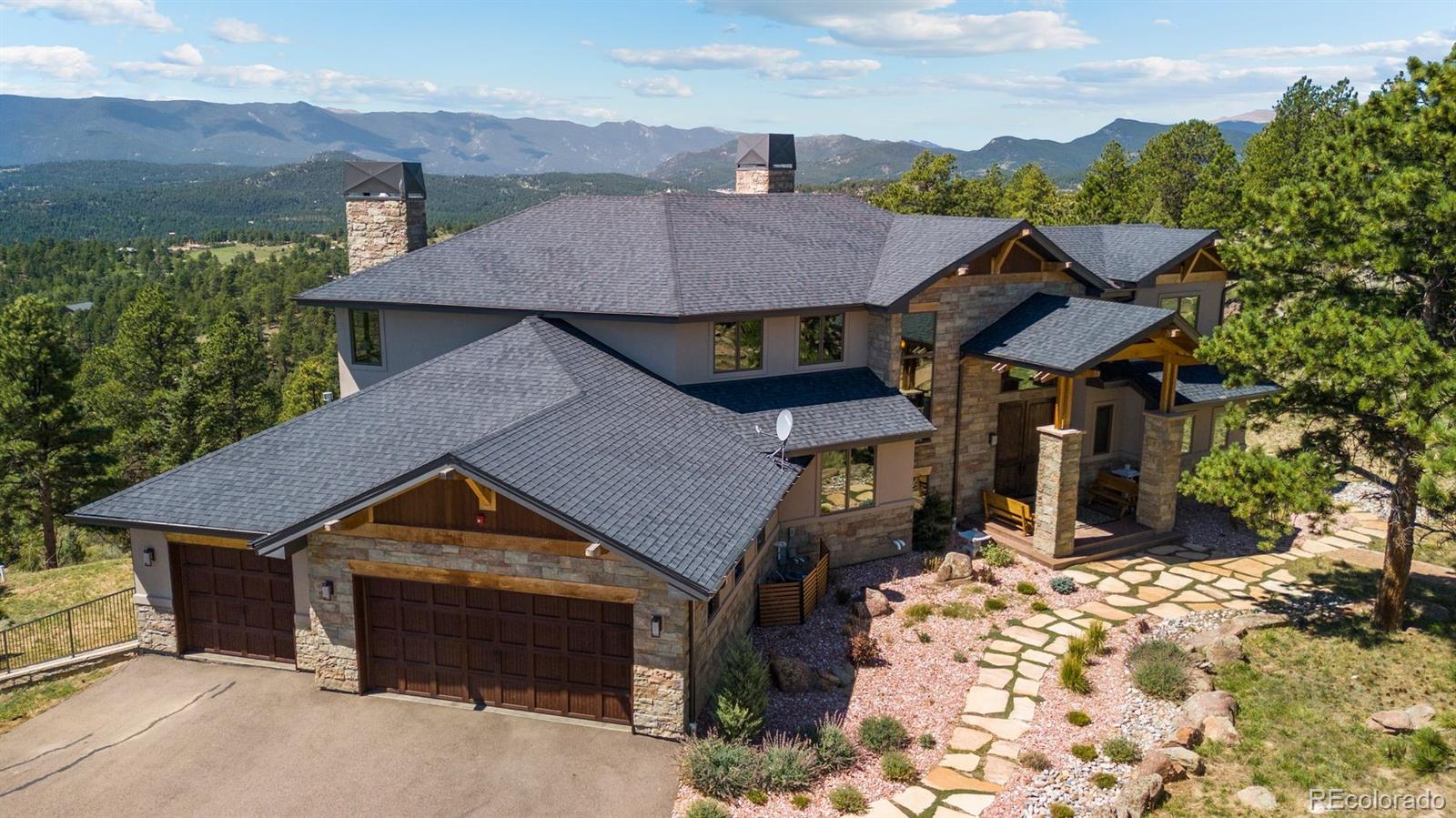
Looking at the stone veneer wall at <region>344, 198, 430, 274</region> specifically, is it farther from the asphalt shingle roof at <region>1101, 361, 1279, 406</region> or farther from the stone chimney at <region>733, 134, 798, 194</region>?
the asphalt shingle roof at <region>1101, 361, 1279, 406</region>

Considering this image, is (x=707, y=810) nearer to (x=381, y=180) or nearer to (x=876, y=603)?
(x=876, y=603)

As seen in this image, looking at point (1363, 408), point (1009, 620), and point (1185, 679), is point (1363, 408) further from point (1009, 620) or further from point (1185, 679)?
point (1009, 620)

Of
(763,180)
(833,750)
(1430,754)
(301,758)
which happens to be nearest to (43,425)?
(763,180)

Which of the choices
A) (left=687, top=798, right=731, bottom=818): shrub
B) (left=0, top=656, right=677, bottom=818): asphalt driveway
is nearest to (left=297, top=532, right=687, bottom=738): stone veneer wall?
(left=0, top=656, right=677, bottom=818): asphalt driveway

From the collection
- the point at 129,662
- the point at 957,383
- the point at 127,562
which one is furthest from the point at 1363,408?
the point at 127,562

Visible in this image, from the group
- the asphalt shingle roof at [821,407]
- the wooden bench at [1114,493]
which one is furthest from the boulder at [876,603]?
the wooden bench at [1114,493]

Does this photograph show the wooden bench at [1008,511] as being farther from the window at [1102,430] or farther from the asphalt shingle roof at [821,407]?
the window at [1102,430]

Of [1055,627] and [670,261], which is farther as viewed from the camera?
[670,261]
